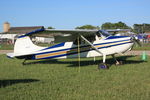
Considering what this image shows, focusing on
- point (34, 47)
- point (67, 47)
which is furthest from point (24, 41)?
point (67, 47)

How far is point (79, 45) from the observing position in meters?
13.8

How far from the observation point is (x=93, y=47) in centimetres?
1329

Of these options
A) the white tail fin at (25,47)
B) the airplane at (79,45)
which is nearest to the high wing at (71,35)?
the airplane at (79,45)

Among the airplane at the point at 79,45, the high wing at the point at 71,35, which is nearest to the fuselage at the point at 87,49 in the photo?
the airplane at the point at 79,45

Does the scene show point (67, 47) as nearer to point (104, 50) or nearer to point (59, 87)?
point (104, 50)

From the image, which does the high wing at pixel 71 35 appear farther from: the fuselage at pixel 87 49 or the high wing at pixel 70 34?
the fuselage at pixel 87 49

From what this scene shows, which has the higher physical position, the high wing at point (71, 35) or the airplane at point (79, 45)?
the high wing at point (71, 35)

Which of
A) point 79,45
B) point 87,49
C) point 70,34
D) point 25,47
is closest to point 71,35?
point 70,34

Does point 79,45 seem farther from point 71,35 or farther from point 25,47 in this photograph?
point 25,47

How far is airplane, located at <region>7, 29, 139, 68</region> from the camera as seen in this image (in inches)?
511

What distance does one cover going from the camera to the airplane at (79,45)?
42.6 feet

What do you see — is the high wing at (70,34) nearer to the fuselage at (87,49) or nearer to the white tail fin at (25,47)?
the fuselage at (87,49)

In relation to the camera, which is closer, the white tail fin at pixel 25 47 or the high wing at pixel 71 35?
the high wing at pixel 71 35

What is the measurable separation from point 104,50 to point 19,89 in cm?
690
